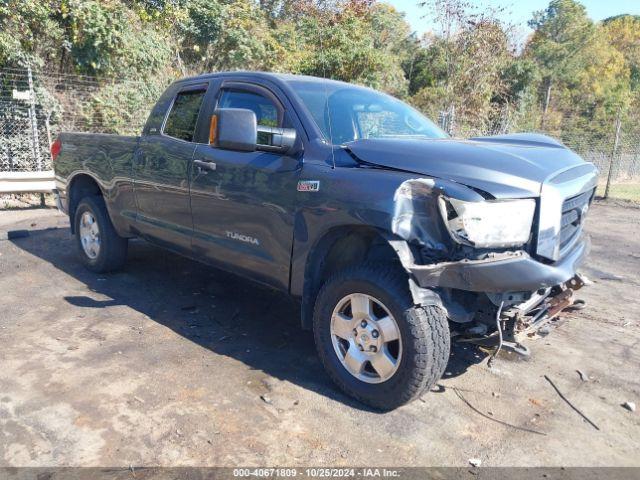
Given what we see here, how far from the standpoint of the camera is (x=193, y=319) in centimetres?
453

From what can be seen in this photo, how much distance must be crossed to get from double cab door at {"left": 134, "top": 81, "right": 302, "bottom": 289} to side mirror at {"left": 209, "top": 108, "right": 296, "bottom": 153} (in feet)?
0.38

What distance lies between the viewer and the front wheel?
2938 mm

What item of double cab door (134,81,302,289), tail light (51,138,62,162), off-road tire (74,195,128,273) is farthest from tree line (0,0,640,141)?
double cab door (134,81,302,289)

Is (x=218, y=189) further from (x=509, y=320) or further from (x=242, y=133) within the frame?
(x=509, y=320)

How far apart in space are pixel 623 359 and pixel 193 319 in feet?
11.2

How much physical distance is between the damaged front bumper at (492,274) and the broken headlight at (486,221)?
0.31 ft

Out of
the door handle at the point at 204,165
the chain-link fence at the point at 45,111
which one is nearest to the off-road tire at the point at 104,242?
the door handle at the point at 204,165

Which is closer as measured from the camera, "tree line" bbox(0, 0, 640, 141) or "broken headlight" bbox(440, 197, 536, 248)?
"broken headlight" bbox(440, 197, 536, 248)

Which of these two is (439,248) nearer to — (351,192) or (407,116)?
(351,192)

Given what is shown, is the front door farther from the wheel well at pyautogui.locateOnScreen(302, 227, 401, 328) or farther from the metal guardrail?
the metal guardrail

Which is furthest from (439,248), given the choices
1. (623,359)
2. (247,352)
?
(623,359)

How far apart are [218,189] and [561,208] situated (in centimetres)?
238

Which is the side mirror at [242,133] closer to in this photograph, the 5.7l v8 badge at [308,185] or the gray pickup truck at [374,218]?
the gray pickup truck at [374,218]

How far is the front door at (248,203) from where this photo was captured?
11.8 feet
